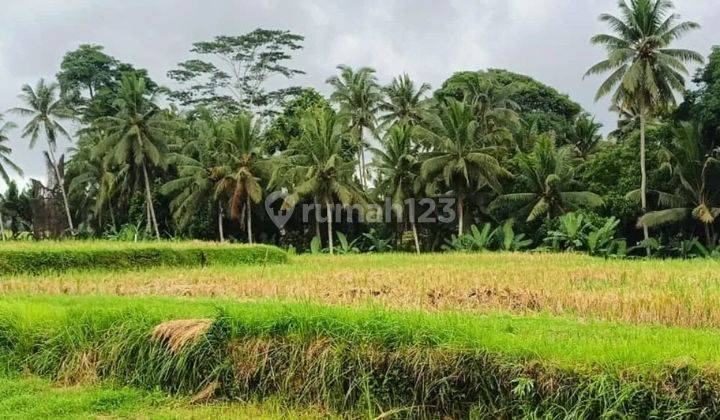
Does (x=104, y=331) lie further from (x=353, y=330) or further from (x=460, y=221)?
(x=460, y=221)

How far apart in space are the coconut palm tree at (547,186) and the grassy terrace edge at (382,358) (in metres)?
26.1

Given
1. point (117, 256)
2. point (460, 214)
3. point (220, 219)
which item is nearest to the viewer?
point (117, 256)

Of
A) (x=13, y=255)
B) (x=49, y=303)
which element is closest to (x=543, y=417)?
(x=49, y=303)

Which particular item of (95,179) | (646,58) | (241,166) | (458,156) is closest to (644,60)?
(646,58)

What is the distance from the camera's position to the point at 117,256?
21.5 metres

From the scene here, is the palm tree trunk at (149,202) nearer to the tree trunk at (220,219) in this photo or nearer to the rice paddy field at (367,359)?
the tree trunk at (220,219)

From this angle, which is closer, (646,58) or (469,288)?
(469,288)

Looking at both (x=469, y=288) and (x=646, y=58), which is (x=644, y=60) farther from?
(x=469, y=288)

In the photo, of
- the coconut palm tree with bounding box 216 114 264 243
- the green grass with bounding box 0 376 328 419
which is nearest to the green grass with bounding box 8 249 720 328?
the green grass with bounding box 0 376 328 419

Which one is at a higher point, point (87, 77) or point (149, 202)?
point (87, 77)

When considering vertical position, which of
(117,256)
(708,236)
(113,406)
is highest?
(708,236)

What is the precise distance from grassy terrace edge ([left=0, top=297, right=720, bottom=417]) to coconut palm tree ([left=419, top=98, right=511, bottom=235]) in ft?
85.9

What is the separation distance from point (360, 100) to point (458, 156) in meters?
9.64

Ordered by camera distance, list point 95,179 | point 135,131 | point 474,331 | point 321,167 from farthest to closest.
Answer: point 95,179
point 135,131
point 321,167
point 474,331
